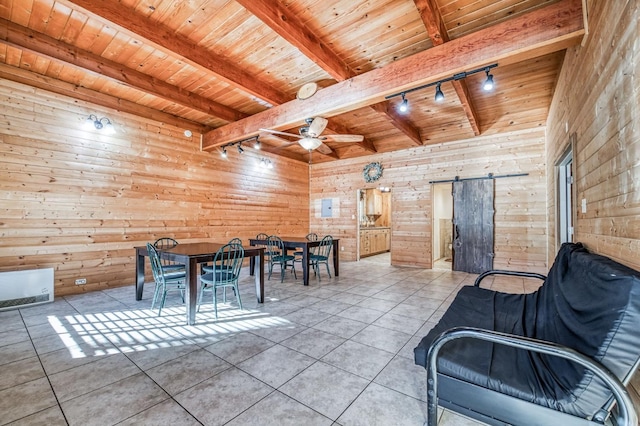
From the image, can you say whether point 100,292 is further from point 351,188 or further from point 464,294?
point 351,188

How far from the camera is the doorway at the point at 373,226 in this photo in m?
8.22

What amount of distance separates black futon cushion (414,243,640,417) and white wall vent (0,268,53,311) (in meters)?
4.99

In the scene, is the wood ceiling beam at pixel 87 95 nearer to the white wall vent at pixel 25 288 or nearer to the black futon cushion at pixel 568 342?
the white wall vent at pixel 25 288

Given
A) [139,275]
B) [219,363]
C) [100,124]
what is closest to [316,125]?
[219,363]

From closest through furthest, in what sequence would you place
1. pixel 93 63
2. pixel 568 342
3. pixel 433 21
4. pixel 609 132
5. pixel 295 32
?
pixel 568 342 → pixel 609 132 → pixel 433 21 → pixel 295 32 → pixel 93 63

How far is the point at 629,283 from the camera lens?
111cm

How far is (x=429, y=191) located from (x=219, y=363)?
5.85 meters

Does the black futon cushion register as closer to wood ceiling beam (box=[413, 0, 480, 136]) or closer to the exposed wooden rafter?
wood ceiling beam (box=[413, 0, 480, 136])

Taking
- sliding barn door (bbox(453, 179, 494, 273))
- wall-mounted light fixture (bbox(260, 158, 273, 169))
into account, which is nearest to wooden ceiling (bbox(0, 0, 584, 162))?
sliding barn door (bbox(453, 179, 494, 273))

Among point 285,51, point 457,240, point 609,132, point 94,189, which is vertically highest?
point 285,51

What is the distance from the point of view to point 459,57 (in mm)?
3004

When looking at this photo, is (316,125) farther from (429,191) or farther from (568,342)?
(429,191)

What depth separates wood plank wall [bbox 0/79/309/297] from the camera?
3928 mm

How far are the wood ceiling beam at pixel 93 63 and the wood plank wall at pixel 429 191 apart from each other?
4302mm
